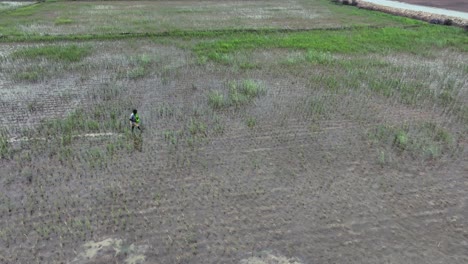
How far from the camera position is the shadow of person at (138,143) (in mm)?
7578

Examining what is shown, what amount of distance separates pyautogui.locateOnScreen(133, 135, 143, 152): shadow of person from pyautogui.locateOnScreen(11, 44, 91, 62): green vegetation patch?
671 cm

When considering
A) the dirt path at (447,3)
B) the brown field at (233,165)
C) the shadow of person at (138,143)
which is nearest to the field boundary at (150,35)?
the brown field at (233,165)

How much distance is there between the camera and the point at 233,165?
7.14m

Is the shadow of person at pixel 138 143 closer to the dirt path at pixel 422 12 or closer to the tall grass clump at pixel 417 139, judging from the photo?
the tall grass clump at pixel 417 139

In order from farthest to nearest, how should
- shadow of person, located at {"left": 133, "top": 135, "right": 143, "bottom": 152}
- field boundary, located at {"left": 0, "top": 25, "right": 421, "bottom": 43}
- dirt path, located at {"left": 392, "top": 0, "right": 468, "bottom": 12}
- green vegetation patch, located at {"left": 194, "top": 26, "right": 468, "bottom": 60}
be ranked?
dirt path, located at {"left": 392, "top": 0, "right": 468, "bottom": 12} < field boundary, located at {"left": 0, "top": 25, "right": 421, "bottom": 43} < green vegetation patch, located at {"left": 194, "top": 26, "right": 468, "bottom": 60} < shadow of person, located at {"left": 133, "top": 135, "right": 143, "bottom": 152}

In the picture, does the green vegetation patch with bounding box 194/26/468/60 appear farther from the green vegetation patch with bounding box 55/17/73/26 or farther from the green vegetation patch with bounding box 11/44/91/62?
the green vegetation patch with bounding box 55/17/73/26

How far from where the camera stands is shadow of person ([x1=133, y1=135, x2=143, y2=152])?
7.58 metres

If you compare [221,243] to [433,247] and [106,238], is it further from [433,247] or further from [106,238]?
→ [433,247]

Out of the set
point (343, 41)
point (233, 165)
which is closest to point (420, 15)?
point (343, 41)

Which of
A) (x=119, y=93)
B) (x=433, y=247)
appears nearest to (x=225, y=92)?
(x=119, y=93)

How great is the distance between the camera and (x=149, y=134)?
8133 millimetres

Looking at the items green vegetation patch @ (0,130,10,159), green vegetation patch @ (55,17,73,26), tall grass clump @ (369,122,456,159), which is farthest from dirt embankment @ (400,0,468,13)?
green vegetation patch @ (0,130,10,159)

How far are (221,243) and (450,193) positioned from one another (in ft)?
14.2

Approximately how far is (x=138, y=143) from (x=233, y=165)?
223 cm
